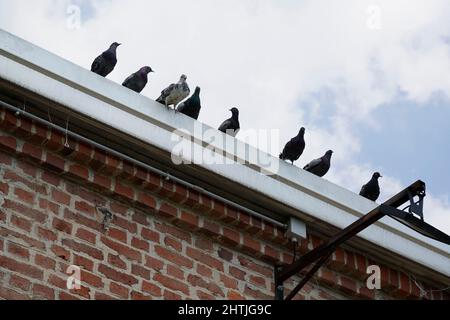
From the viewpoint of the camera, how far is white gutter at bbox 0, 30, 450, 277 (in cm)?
877

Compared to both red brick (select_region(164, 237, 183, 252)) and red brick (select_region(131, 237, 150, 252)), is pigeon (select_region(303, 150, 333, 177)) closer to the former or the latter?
red brick (select_region(164, 237, 183, 252))

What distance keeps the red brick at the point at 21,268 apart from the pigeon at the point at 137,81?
301 centimetres

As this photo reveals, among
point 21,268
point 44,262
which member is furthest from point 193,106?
point 21,268

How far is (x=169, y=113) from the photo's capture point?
9227 mm

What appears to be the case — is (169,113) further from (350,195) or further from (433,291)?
(433,291)

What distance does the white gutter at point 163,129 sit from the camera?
8.77 metres

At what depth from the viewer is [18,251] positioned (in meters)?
8.41

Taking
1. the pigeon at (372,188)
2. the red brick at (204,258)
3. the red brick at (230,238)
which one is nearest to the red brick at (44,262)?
the red brick at (204,258)

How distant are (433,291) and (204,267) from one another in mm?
2065

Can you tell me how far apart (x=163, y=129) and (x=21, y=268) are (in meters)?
1.49

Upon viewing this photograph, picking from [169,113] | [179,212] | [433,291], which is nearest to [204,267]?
[179,212]

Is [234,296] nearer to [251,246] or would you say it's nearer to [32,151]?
[251,246]

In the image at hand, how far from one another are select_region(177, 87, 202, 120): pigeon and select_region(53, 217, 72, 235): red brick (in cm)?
265
